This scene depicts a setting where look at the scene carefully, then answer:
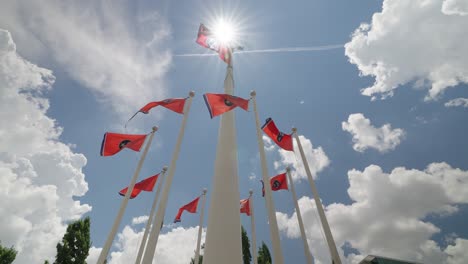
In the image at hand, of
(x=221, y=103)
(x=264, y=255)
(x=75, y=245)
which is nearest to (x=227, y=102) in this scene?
(x=221, y=103)

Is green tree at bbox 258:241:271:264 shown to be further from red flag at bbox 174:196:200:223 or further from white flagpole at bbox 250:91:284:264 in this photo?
white flagpole at bbox 250:91:284:264

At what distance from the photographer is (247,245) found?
29188 mm

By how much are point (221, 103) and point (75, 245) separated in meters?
20.8

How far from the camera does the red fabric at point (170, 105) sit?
12.9 m

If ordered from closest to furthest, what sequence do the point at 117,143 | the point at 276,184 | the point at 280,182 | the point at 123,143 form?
the point at 117,143 → the point at 123,143 → the point at 280,182 → the point at 276,184

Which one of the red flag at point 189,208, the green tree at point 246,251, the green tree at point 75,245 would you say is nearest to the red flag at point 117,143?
the red flag at point 189,208

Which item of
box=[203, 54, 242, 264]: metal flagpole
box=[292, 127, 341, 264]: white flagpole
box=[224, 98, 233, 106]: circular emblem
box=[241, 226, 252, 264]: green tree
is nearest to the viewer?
box=[203, 54, 242, 264]: metal flagpole

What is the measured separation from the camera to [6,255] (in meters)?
23.3

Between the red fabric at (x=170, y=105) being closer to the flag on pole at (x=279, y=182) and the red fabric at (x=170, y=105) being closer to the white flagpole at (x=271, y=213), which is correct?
the white flagpole at (x=271, y=213)

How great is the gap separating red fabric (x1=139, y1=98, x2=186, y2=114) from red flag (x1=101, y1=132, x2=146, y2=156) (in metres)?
1.73

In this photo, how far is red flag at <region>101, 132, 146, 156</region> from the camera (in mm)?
12867

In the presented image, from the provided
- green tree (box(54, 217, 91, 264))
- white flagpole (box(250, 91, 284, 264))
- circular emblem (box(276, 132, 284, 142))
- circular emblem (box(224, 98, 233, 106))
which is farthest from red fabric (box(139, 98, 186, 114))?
green tree (box(54, 217, 91, 264))

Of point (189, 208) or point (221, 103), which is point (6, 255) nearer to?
point (189, 208)

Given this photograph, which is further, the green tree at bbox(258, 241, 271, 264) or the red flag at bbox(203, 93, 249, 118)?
the green tree at bbox(258, 241, 271, 264)
